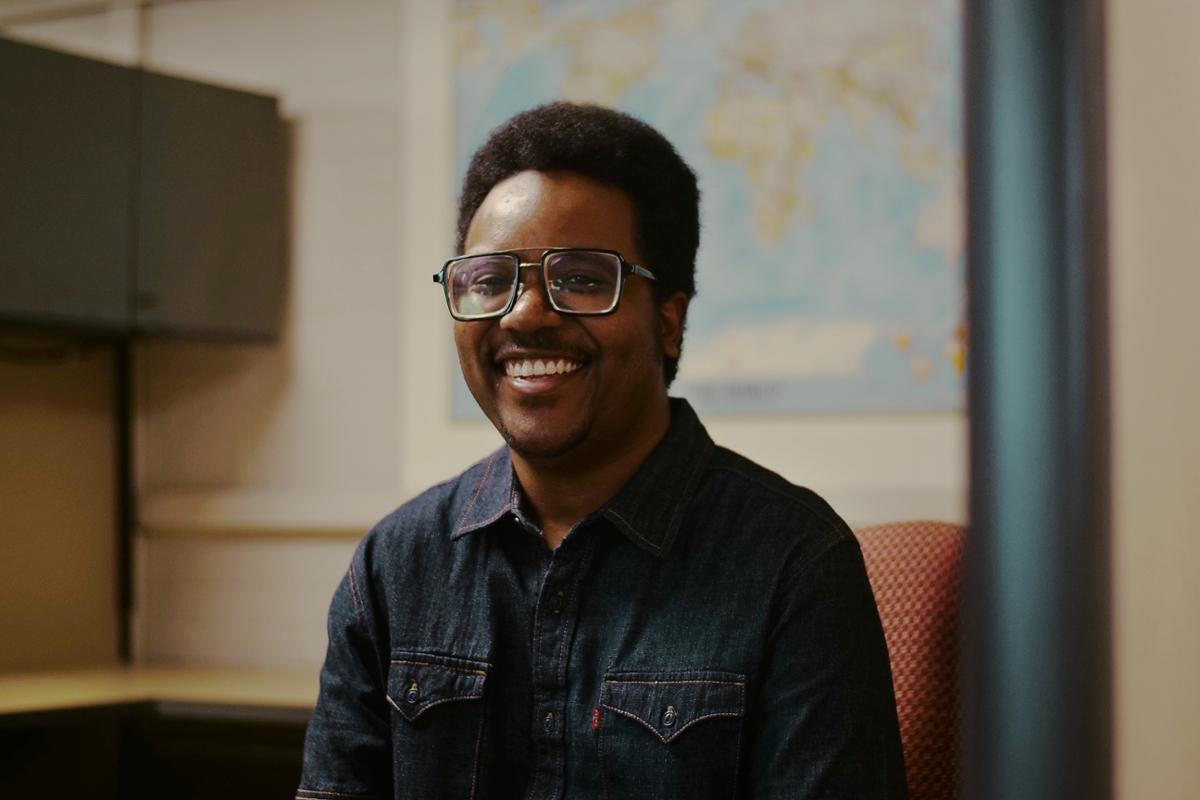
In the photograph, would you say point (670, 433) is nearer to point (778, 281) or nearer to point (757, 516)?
point (757, 516)

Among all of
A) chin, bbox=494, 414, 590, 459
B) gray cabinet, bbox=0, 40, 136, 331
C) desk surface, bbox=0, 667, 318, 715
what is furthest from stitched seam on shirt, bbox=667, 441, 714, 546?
gray cabinet, bbox=0, 40, 136, 331

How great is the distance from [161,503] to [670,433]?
2.03 meters

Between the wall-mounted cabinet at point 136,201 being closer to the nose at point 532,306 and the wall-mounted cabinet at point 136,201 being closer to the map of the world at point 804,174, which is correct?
the map of the world at point 804,174

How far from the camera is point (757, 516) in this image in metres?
1.21

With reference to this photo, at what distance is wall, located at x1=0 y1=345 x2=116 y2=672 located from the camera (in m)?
2.81

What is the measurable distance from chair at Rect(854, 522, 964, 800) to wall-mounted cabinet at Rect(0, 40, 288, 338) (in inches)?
73.8

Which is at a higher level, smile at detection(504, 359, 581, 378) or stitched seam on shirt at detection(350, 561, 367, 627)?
smile at detection(504, 359, 581, 378)

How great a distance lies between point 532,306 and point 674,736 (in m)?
0.45

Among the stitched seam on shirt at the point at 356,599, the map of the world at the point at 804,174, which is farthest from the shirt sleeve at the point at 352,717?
the map of the world at the point at 804,174

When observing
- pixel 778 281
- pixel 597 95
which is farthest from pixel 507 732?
pixel 597 95

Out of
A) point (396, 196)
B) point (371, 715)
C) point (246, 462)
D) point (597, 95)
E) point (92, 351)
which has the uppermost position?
point (597, 95)

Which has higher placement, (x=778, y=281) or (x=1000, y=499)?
(x=778, y=281)

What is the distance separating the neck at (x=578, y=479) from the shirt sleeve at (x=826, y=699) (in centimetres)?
24

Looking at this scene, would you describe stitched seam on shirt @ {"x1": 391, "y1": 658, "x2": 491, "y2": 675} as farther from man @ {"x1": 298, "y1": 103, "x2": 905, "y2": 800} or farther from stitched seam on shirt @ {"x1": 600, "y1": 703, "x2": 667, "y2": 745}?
stitched seam on shirt @ {"x1": 600, "y1": 703, "x2": 667, "y2": 745}
